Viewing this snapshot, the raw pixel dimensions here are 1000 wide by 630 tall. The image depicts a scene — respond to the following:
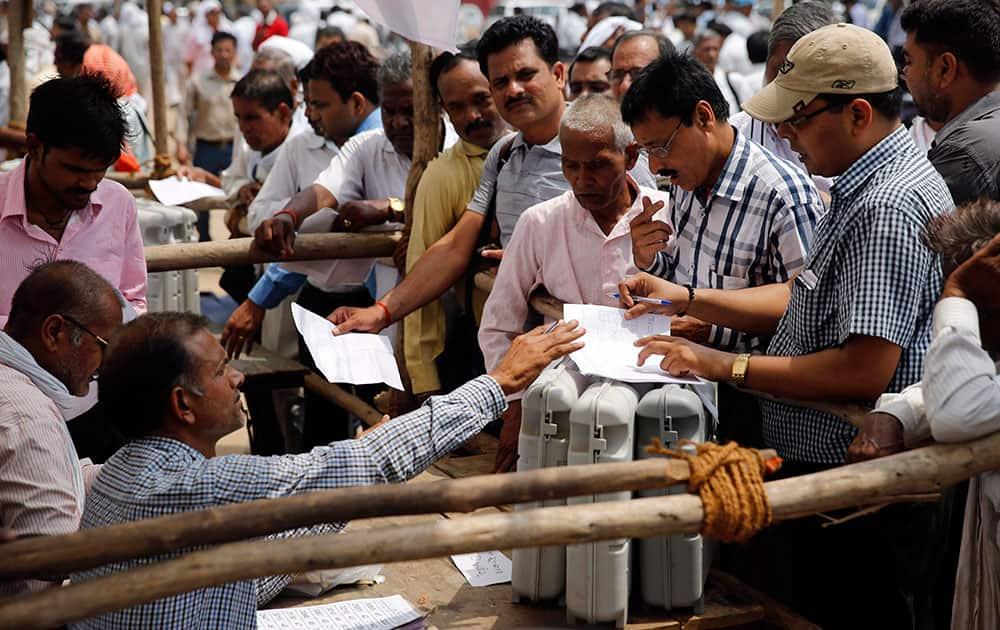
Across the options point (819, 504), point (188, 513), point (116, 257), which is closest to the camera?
point (188, 513)

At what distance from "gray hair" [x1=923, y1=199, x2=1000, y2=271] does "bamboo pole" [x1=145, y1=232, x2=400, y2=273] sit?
266 cm

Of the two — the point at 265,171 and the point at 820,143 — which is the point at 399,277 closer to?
the point at 265,171

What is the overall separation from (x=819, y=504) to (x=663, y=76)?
1.38 meters

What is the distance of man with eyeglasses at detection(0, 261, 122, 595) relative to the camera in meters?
2.44

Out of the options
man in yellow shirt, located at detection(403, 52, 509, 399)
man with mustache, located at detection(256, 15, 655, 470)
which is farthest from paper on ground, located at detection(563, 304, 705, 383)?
man in yellow shirt, located at detection(403, 52, 509, 399)

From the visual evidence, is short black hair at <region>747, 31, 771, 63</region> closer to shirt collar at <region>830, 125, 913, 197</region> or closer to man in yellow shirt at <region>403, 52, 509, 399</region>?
man in yellow shirt at <region>403, 52, 509, 399</region>

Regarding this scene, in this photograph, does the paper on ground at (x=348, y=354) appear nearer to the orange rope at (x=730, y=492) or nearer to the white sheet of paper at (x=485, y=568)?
the white sheet of paper at (x=485, y=568)

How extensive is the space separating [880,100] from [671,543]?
1146 millimetres

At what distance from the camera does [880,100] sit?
2688 millimetres

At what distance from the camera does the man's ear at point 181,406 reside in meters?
2.46

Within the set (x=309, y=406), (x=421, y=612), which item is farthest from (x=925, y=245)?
(x=309, y=406)

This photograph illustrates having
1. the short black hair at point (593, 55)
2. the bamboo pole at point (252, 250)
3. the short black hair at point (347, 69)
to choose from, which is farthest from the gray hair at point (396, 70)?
the short black hair at point (593, 55)

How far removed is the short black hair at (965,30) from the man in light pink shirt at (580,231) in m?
0.98

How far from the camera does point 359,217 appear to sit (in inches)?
190
